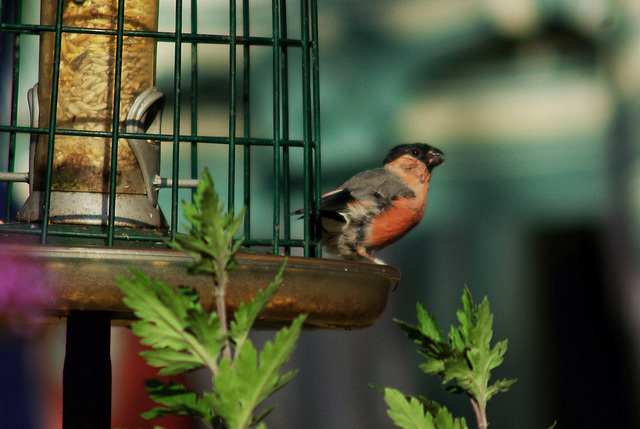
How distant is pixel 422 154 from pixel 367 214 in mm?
554

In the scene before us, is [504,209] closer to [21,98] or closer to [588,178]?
[588,178]

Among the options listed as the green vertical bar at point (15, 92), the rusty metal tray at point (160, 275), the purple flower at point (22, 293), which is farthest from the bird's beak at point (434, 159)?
the purple flower at point (22, 293)

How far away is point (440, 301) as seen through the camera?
3.75m

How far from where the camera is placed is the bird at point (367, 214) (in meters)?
2.43

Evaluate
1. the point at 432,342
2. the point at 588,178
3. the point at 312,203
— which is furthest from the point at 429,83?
the point at 432,342

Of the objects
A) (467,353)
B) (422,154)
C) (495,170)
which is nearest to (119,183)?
(467,353)

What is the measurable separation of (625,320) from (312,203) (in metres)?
2.10

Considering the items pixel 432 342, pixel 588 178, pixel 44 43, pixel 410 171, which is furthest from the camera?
pixel 588 178

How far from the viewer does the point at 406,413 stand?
76cm

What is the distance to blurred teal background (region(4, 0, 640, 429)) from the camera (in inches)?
141

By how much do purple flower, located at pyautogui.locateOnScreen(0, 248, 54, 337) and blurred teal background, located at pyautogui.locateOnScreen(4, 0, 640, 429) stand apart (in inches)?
95.9

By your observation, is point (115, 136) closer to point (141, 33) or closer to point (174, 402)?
point (141, 33)

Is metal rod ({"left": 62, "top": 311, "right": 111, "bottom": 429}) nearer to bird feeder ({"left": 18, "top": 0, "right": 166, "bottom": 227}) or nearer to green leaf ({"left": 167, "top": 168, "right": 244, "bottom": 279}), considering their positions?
bird feeder ({"left": 18, "top": 0, "right": 166, "bottom": 227})

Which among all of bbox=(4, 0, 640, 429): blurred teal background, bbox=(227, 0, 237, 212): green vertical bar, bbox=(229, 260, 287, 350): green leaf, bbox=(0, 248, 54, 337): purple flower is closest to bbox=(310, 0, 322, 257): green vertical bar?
bbox=(227, 0, 237, 212): green vertical bar
